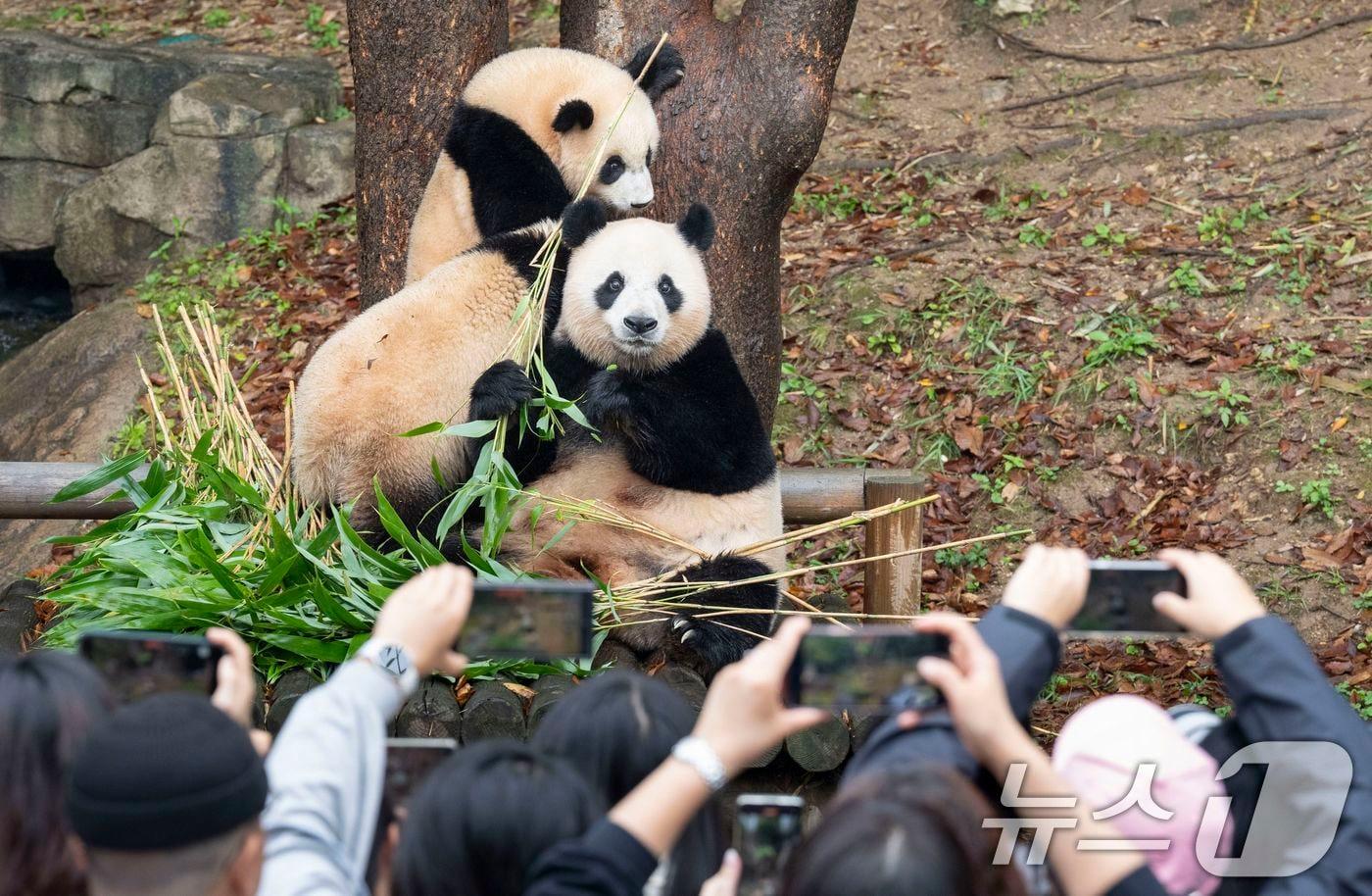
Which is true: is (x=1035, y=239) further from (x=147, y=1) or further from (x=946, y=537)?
(x=147, y=1)

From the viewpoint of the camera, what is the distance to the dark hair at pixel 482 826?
1568mm

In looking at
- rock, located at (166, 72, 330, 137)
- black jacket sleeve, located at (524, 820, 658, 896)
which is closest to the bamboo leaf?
black jacket sleeve, located at (524, 820, 658, 896)

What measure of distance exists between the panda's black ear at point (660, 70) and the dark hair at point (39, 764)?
129 inches

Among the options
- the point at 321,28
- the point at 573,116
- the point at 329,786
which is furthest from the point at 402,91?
the point at 321,28

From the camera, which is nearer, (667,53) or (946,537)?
(667,53)

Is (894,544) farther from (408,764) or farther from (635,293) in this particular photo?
(408,764)

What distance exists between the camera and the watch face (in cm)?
181

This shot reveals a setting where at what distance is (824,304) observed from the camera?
6797 millimetres

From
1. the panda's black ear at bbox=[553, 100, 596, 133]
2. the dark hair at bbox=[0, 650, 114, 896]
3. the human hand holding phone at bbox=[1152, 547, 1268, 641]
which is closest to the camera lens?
the dark hair at bbox=[0, 650, 114, 896]

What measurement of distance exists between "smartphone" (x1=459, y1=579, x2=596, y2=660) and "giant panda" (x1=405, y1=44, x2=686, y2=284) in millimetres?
2604

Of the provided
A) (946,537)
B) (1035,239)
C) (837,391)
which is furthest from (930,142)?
(946,537)

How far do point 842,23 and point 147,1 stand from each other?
7.48 m

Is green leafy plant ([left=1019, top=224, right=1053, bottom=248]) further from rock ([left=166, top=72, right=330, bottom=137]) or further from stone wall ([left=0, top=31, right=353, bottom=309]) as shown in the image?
rock ([left=166, top=72, right=330, bottom=137])

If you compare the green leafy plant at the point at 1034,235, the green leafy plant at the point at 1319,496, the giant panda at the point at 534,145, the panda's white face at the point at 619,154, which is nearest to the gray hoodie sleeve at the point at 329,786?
the giant panda at the point at 534,145
